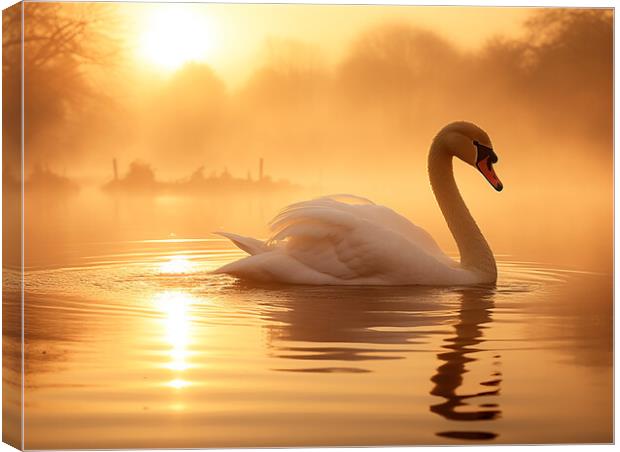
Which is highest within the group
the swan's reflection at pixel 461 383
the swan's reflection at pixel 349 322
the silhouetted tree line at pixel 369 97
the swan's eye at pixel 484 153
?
the silhouetted tree line at pixel 369 97

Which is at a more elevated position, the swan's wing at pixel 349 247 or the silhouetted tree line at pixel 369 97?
the silhouetted tree line at pixel 369 97

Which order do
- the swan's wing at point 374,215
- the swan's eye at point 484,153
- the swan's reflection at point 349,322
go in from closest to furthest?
the swan's reflection at point 349,322 < the swan's wing at point 374,215 < the swan's eye at point 484,153

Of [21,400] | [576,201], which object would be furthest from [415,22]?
[21,400]

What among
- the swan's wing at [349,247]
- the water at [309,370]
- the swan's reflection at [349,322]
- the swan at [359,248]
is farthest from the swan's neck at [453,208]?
the water at [309,370]

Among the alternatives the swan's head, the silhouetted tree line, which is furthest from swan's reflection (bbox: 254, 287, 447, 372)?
the swan's head

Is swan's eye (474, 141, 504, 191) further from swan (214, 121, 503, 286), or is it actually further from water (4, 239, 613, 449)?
water (4, 239, 613, 449)

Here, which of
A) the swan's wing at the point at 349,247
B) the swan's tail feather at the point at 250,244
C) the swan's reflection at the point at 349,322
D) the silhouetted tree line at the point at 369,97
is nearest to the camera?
the swan's reflection at the point at 349,322

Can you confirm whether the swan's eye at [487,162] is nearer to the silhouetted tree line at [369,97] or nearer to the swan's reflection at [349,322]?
the swan's reflection at [349,322]

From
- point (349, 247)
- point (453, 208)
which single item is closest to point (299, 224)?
point (349, 247)

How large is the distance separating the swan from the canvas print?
18 mm

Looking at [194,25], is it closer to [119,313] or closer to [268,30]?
[268,30]

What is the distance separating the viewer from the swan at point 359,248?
966 cm

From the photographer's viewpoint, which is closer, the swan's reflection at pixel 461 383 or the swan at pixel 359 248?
the swan's reflection at pixel 461 383

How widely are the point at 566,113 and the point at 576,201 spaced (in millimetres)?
470
